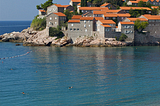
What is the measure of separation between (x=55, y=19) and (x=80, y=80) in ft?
169

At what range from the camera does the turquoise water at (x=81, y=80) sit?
31.0 meters

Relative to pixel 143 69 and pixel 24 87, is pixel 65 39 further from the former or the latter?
pixel 24 87

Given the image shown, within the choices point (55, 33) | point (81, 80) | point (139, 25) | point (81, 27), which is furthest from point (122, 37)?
point (81, 80)

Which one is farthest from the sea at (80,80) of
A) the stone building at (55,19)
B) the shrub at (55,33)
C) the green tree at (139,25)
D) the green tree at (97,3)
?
the green tree at (97,3)

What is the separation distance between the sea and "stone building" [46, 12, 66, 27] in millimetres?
27893

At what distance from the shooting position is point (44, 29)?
9062cm

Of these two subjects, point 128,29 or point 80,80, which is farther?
point 128,29

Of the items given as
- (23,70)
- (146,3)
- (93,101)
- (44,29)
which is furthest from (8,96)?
(146,3)

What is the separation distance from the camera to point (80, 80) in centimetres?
3928

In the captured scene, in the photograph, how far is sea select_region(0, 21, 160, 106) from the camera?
30.7 metres

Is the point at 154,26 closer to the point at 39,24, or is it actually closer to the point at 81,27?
the point at 81,27

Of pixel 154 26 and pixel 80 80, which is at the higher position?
pixel 154 26

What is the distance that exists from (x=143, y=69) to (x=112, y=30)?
34.4 metres

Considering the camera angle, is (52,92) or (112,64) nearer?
(52,92)
